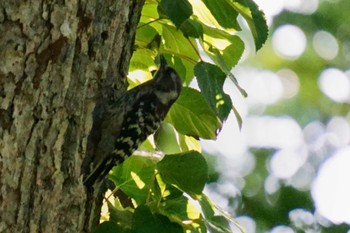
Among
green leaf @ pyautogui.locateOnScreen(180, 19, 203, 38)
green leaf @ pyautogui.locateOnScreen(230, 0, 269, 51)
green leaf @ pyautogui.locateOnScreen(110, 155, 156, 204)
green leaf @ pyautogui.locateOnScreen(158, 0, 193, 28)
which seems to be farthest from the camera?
green leaf @ pyautogui.locateOnScreen(110, 155, 156, 204)

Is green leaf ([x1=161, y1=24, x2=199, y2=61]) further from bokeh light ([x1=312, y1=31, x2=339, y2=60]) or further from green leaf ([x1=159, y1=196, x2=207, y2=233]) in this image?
bokeh light ([x1=312, y1=31, x2=339, y2=60])

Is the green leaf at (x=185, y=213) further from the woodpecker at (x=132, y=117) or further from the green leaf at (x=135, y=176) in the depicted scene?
the woodpecker at (x=132, y=117)

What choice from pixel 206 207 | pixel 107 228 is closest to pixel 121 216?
pixel 107 228

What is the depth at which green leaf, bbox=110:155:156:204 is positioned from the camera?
10.5ft

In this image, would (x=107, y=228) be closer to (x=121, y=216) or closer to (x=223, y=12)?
(x=121, y=216)

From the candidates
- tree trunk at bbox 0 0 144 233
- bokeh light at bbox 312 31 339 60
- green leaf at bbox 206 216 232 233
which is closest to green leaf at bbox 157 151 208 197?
green leaf at bbox 206 216 232 233

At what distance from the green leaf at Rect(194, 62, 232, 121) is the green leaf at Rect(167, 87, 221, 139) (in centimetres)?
29

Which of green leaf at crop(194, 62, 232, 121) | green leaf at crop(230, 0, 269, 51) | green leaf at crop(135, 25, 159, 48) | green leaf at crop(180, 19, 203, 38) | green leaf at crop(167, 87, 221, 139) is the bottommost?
green leaf at crop(167, 87, 221, 139)

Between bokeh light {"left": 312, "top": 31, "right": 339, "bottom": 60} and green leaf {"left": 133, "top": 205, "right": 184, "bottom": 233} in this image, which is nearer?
green leaf {"left": 133, "top": 205, "right": 184, "bottom": 233}

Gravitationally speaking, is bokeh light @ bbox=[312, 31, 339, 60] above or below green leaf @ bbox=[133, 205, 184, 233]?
below

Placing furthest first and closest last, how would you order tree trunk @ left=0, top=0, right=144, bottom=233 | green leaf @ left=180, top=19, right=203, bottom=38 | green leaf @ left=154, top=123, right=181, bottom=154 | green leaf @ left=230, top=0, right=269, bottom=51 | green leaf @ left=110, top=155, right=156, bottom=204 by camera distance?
1. green leaf @ left=154, top=123, right=181, bottom=154
2. green leaf @ left=110, top=155, right=156, bottom=204
3. green leaf @ left=180, top=19, right=203, bottom=38
4. green leaf @ left=230, top=0, right=269, bottom=51
5. tree trunk @ left=0, top=0, right=144, bottom=233

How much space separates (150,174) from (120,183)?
117 millimetres

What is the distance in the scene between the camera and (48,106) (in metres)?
2.62

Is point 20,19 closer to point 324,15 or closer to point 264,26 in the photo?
point 264,26
